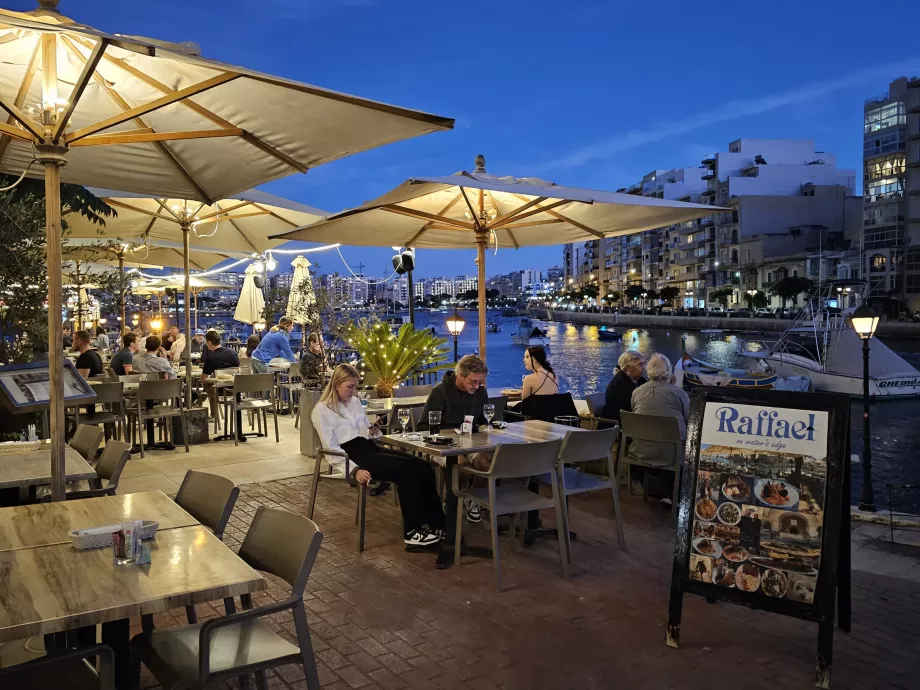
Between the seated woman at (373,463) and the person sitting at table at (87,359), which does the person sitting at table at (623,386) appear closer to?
the seated woman at (373,463)

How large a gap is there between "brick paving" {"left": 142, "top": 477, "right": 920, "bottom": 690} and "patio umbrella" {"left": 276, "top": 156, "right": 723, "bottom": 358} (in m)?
3.11

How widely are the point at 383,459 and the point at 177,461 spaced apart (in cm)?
421

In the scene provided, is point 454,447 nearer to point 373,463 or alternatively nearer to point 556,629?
point 373,463

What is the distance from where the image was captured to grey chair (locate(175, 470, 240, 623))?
11.0 ft

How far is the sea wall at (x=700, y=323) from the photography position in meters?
48.9

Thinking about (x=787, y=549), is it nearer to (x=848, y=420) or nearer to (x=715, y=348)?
(x=848, y=420)

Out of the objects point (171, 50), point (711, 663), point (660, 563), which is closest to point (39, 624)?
point (171, 50)

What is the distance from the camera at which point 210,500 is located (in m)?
3.57

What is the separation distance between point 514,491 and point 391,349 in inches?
163

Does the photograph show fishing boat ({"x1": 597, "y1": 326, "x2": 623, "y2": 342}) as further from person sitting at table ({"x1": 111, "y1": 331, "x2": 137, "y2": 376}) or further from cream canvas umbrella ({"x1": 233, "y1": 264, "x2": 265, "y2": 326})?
person sitting at table ({"x1": 111, "y1": 331, "x2": 137, "y2": 376})

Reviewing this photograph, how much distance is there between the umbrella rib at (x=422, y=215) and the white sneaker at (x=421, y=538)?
3395 mm

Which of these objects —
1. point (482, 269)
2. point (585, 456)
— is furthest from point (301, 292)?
point (585, 456)

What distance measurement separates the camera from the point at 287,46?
13825 centimetres

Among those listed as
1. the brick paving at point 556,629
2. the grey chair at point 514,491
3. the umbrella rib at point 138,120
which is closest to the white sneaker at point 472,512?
the brick paving at point 556,629
